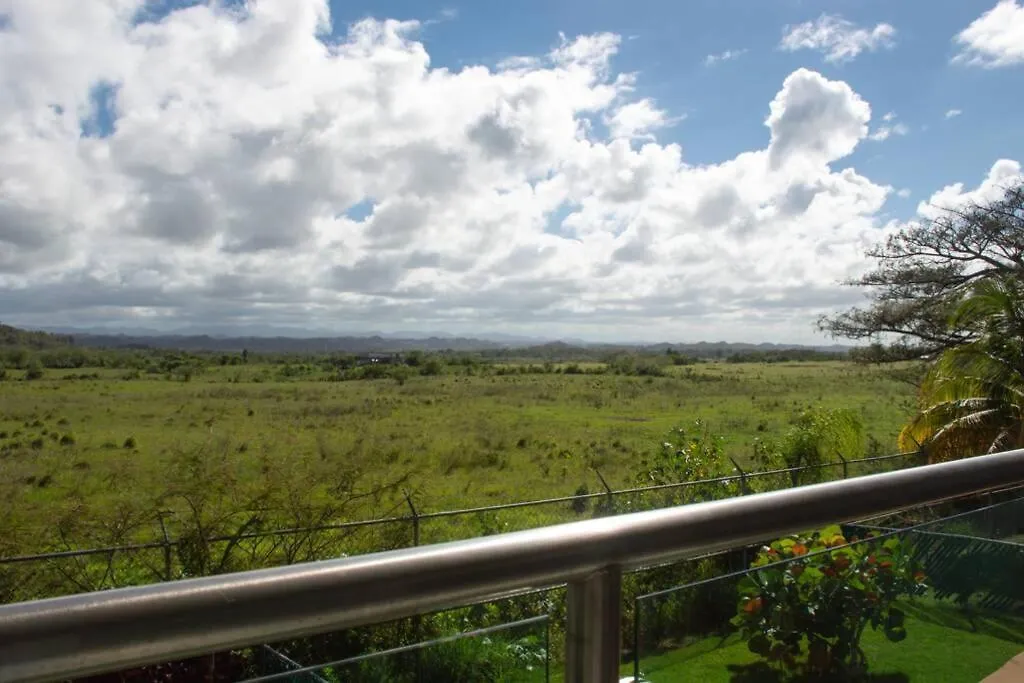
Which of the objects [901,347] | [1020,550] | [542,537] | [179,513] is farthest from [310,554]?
[901,347]

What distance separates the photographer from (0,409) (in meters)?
34.1

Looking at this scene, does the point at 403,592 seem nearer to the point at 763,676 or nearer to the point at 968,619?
the point at 763,676

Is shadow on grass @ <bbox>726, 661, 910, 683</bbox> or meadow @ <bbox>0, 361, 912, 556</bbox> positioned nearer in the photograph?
shadow on grass @ <bbox>726, 661, 910, 683</bbox>

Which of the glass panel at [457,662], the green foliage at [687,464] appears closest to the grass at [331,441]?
the green foliage at [687,464]

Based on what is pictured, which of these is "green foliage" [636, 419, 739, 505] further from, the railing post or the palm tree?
the railing post

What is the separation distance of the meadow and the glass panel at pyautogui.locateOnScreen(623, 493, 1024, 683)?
22.8 ft

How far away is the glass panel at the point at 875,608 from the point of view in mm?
1651

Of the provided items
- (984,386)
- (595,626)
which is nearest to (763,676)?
(595,626)

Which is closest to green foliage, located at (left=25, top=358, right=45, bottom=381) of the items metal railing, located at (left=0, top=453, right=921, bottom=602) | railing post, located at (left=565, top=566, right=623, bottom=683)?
metal railing, located at (left=0, top=453, right=921, bottom=602)

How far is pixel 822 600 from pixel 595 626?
Answer: 95 centimetres

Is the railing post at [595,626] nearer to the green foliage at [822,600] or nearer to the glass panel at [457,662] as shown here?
the glass panel at [457,662]

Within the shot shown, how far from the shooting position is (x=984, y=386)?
429 inches

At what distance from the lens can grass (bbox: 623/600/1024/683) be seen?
5.35 ft

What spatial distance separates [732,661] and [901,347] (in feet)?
56.6
